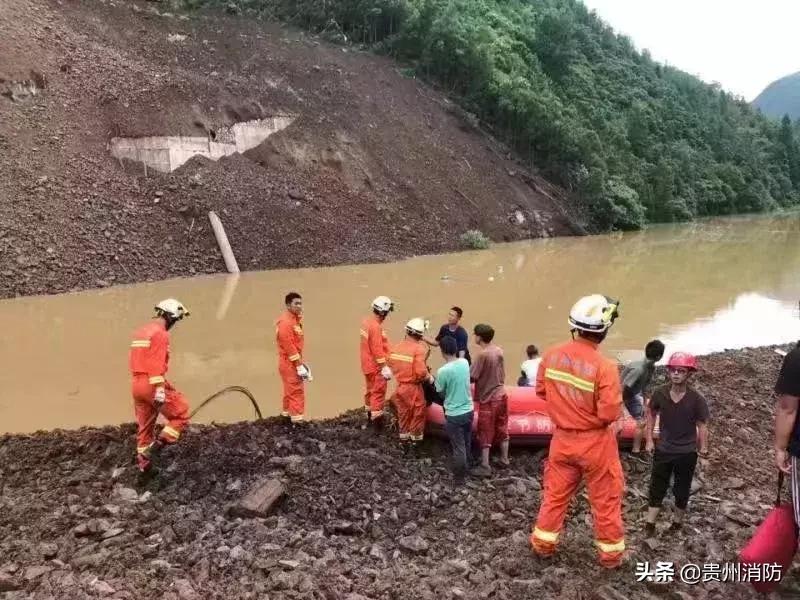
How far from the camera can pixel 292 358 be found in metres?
6.73

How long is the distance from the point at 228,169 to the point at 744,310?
15648 millimetres

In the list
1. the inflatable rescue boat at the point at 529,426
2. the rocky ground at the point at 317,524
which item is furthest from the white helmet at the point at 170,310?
the inflatable rescue boat at the point at 529,426

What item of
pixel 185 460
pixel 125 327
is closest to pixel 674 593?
pixel 185 460

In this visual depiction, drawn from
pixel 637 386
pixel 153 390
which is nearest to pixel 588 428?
pixel 637 386

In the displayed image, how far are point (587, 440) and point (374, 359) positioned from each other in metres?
3.17

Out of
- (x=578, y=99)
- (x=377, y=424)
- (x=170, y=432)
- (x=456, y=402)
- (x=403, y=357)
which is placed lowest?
(x=377, y=424)

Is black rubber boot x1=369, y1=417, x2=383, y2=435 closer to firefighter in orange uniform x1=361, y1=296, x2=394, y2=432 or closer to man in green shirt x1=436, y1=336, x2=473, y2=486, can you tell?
firefighter in orange uniform x1=361, y1=296, x2=394, y2=432

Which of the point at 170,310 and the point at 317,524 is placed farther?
the point at 170,310

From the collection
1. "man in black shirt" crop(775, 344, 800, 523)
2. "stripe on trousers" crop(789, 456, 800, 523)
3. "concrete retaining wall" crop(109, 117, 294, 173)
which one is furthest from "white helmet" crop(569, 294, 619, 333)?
"concrete retaining wall" crop(109, 117, 294, 173)

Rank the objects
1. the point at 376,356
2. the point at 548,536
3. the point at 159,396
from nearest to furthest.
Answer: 1. the point at 548,536
2. the point at 159,396
3. the point at 376,356

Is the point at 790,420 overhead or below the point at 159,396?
overhead

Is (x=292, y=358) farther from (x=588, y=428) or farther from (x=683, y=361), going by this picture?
(x=683, y=361)

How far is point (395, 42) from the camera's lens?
3509 centimetres

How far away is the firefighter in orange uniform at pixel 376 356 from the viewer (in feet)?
22.4
